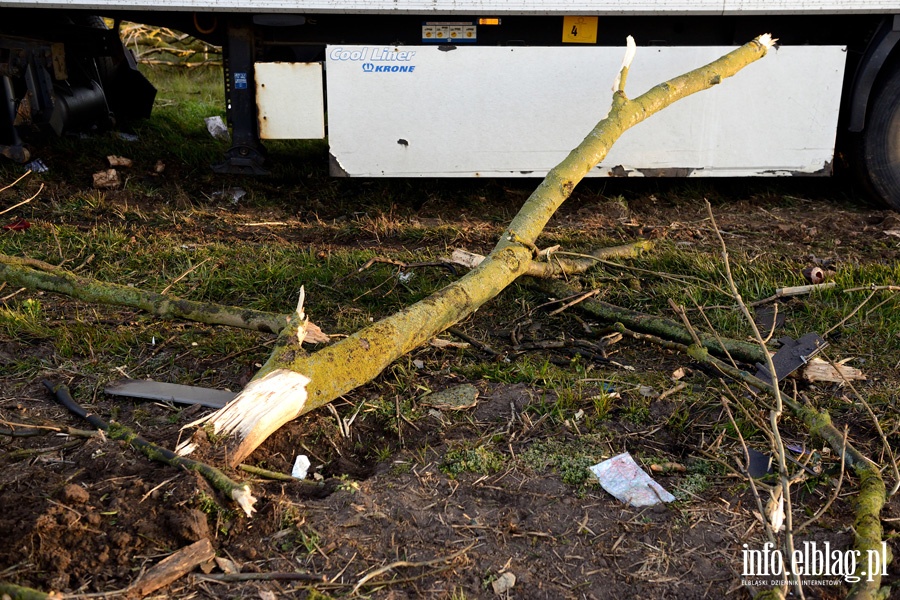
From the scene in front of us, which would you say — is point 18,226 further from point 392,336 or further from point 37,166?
point 392,336

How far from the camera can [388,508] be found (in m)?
2.49

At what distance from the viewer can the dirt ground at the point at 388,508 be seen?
2.18 m

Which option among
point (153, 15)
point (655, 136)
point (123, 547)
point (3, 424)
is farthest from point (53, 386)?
→ point (655, 136)

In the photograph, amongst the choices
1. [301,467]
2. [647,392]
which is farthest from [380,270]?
[301,467]

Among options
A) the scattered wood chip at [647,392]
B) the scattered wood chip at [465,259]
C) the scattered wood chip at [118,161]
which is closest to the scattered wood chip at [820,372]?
the scattered wood chip at [647,392]

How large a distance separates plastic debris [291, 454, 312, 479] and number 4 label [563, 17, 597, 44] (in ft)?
11.7

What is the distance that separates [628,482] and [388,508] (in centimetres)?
79

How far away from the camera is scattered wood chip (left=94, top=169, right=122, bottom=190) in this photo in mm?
5652

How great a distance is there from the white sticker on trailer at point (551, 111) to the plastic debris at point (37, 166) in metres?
2.20

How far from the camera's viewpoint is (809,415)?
2.87 meters

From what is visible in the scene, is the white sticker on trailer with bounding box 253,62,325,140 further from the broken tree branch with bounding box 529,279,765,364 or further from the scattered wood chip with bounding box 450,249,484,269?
the broken tree branch with bounding box 529,279,765,364

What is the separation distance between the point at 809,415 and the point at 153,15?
15.0ft

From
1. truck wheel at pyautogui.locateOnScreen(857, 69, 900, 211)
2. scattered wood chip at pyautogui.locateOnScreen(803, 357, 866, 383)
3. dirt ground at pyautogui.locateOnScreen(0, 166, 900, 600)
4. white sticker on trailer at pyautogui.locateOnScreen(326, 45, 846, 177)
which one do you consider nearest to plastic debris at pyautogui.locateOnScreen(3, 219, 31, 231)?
dirt ground at pyautogui.locateOnScreen(0, 166, 900, 600)

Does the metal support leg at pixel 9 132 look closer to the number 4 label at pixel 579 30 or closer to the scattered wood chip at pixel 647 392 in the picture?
the number 4 label at pixel 579 30
